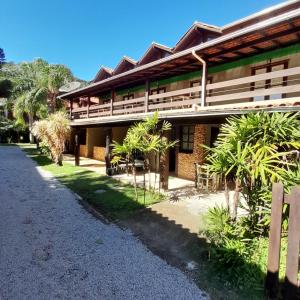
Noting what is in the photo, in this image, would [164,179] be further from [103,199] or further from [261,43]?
[261,43]

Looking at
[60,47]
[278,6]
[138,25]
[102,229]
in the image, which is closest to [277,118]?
[102,229]

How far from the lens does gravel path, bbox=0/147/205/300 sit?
437 centimetres

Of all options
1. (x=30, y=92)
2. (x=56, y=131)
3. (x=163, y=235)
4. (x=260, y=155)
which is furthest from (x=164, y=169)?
(x=30, y=92)

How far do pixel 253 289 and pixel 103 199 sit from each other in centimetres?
640

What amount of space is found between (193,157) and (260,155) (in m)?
8.58

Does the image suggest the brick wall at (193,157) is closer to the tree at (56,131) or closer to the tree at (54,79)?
the tree at (56,131)

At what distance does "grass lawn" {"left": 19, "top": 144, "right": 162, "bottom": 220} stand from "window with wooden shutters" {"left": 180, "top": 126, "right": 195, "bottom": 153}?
12.7 feet

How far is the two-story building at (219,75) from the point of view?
7.71 metres

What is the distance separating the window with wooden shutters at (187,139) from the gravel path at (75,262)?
6.95 m

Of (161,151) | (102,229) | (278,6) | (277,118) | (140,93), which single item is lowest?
(102,229)

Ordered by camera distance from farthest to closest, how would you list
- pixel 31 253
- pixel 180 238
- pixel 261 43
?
pixel 261 43 → pixel 180 238 → pixel 31 253

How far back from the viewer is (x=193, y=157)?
44.1ft

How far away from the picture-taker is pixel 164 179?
11.0m

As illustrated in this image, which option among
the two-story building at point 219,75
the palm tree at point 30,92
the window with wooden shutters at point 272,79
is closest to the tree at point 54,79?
the palm tree at point 30,92
